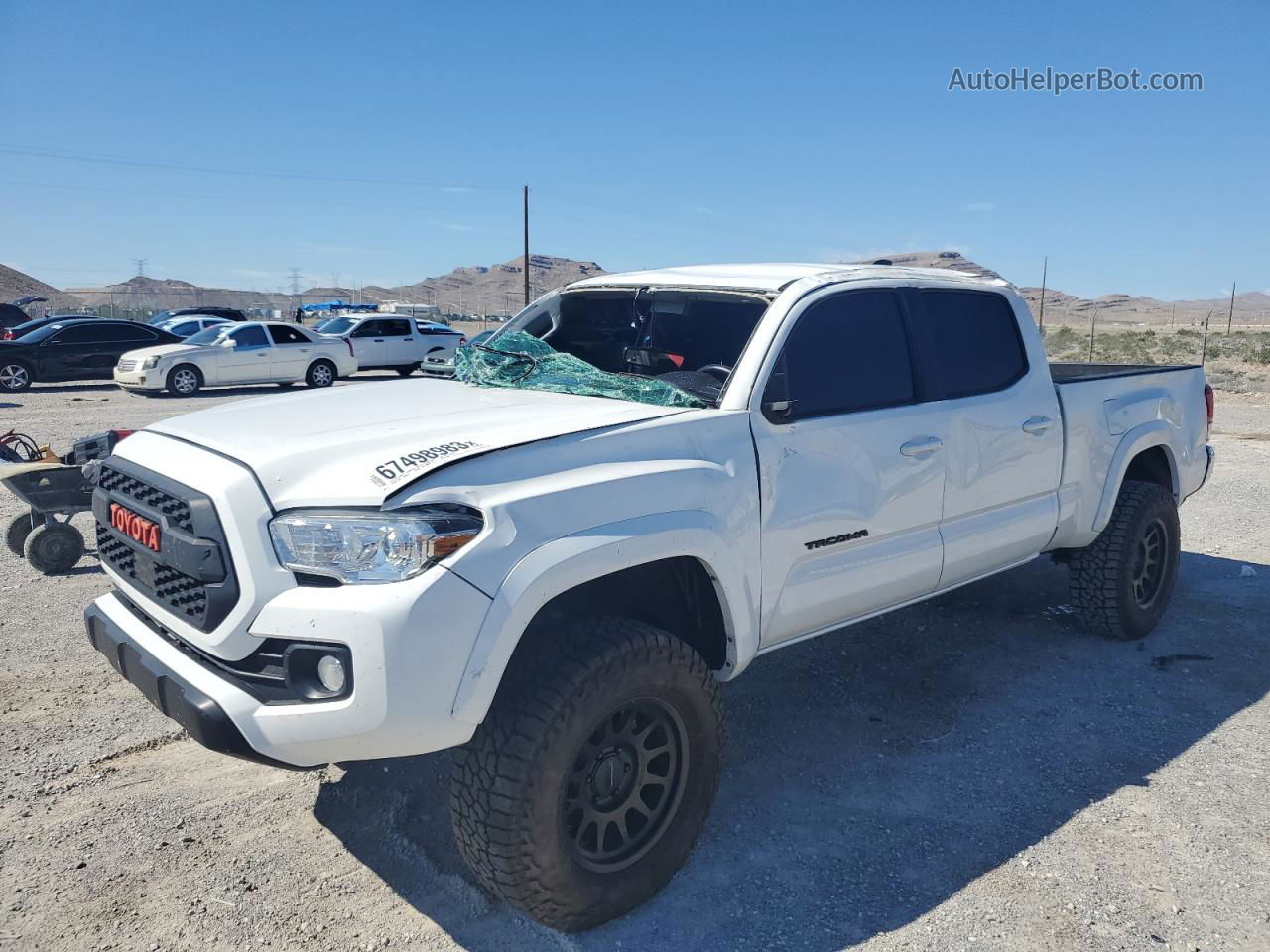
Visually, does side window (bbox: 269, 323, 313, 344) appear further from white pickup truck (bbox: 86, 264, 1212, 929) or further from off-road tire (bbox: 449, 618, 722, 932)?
off-road tire (bbox: 449, 618, 722, 932)

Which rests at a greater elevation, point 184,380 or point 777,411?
point 777,411

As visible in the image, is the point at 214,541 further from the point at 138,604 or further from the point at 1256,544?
the point at 1256,544

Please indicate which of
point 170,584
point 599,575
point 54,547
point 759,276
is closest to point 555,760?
point 599,575

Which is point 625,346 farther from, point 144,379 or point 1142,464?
point 144,379

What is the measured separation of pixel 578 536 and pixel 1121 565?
145 inches

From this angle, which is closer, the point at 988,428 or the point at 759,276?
the point at 759,276

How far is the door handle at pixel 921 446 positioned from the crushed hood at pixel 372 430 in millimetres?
1093

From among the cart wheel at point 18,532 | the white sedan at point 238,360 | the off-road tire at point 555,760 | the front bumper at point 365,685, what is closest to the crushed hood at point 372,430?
the front bumper at point 365,685

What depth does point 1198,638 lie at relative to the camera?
5.51 metres

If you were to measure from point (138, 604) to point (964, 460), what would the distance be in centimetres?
320

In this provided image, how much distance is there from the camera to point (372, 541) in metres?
2.57

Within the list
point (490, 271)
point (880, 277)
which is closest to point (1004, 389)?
point (880, 277)

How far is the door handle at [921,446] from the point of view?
12.6 ft

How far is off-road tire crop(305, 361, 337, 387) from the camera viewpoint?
2112 cm
